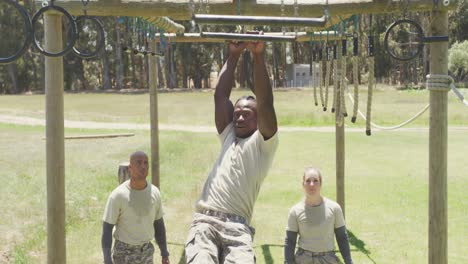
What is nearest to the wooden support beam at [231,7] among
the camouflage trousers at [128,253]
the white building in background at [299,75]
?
the camouflage trousers at [128,253]

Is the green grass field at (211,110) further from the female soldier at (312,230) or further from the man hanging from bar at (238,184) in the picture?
the man hanging from bar at (238,184)

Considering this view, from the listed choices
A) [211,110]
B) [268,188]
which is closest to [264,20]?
[268,188]

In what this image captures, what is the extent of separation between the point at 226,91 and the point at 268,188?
8359 millimetres

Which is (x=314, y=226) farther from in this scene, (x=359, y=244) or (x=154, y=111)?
(x=154, y=111)

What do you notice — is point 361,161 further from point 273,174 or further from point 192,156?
point 192,156

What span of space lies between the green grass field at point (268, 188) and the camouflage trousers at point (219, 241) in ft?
12.5

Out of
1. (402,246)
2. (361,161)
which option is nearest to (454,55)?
(361,161)

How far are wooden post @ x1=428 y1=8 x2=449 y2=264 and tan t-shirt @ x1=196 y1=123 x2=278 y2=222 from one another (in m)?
1.47

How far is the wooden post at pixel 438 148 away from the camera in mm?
4438

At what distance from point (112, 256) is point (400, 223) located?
226 inches

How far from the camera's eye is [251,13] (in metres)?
4.64

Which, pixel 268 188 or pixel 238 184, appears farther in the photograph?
pixel 268 188

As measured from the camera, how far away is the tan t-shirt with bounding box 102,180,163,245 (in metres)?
4.55

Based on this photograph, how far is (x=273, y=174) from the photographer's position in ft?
46.9
